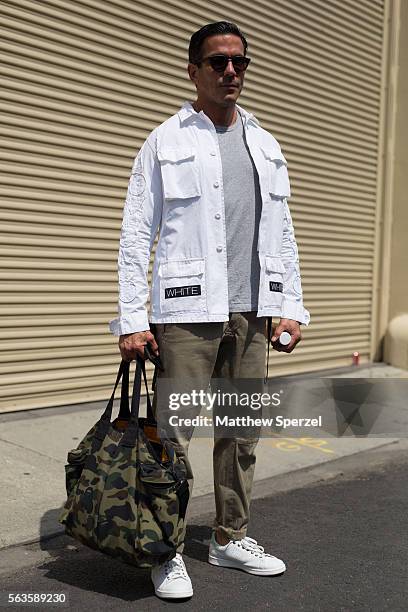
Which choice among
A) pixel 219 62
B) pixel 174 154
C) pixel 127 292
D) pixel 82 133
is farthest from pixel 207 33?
pixel 82 133

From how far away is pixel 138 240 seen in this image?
328cm

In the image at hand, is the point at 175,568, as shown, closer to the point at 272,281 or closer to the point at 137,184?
the point at 272,281

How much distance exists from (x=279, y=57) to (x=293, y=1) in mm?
663

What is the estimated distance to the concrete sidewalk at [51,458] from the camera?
420 centimetres

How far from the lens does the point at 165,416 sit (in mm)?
3350

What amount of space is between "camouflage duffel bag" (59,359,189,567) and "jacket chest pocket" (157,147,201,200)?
730mm

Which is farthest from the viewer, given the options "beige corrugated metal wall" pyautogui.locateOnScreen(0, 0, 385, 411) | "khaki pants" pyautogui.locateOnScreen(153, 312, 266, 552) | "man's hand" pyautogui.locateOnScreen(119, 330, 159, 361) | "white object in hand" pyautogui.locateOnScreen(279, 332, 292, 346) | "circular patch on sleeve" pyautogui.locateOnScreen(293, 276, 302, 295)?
"beige corrugated metal wall" pyautogui.locateOnScreen(0, 0, 385, 411)

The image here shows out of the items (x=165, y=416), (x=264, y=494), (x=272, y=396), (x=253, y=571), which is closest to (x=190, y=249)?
(x=165, y=416)

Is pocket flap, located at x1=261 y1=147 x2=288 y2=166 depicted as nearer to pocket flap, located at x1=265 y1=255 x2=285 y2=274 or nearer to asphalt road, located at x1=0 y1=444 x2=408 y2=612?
pocket flap, located at x1=265 y1=255 x2=285 y2=274

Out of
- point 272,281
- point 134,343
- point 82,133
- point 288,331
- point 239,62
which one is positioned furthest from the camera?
point 82,133

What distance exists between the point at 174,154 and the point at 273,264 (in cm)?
62

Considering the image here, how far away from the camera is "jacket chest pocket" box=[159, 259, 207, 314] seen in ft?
10.8

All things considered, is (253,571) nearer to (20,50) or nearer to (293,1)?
(20,50)

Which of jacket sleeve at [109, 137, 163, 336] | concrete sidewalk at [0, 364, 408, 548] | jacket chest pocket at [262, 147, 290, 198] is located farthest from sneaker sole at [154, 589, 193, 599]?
jacket chest pocket at [262, 147, 290, 198]
